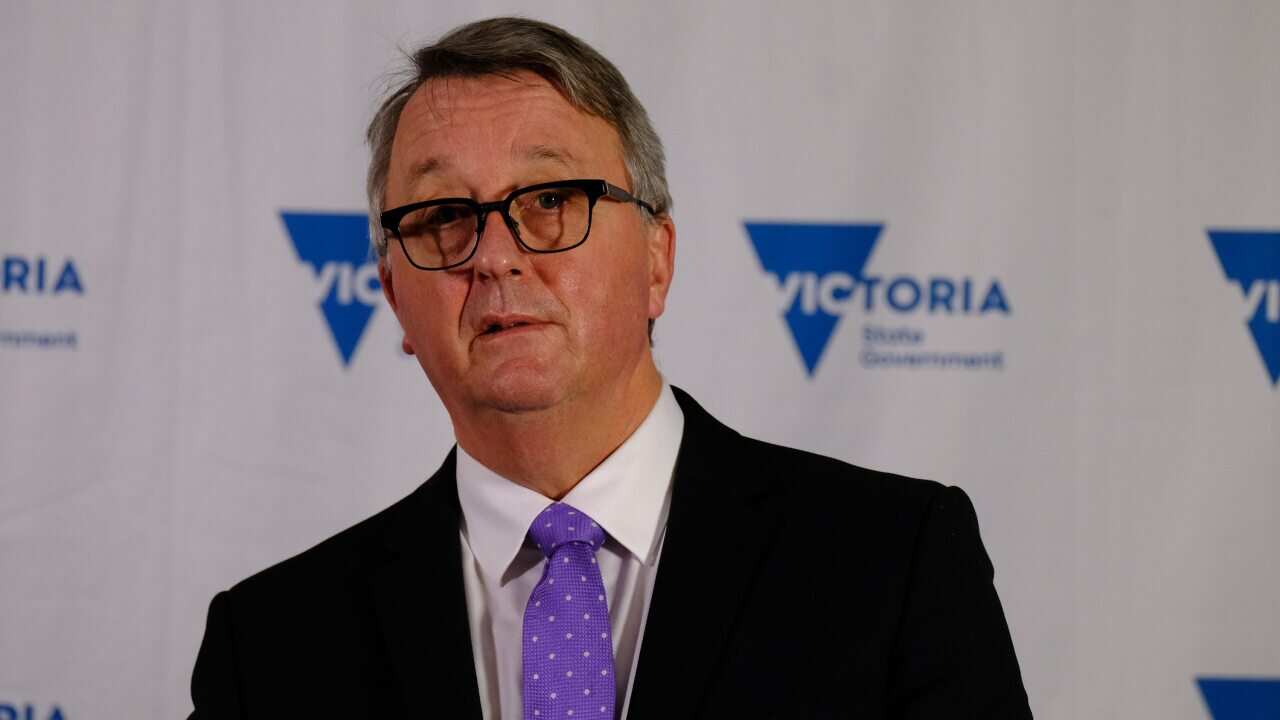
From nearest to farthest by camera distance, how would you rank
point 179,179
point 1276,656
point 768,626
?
point 768,626 → point 1276,656 → point 179,179

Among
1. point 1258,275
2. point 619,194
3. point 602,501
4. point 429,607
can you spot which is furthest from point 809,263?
point 429,607

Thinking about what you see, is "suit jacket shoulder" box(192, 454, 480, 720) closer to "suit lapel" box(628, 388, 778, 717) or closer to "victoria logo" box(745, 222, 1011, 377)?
"suit lapel" box(628, 388, 778, 717)

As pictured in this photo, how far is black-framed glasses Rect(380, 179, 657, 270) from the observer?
5.10 feet

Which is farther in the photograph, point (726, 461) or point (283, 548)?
point (283, 548)

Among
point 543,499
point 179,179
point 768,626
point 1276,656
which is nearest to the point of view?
point 768,626

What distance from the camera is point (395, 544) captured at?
5.48ft

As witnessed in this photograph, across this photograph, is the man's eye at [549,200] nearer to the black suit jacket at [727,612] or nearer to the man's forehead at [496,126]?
the man's forehead at [496,126]

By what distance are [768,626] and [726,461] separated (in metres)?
0.25

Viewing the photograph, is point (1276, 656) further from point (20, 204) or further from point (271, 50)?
point (20, 204)

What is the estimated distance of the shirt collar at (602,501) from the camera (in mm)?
1602

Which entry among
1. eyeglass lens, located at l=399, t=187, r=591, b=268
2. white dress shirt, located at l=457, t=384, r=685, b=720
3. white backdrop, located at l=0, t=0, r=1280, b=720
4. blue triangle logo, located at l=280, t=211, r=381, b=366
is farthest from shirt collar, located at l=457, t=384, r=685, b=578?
blue triangle logo, located at l=280, t=211, r=381, b=366

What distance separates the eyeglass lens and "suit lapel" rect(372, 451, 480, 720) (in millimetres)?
341

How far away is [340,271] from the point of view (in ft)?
9.04

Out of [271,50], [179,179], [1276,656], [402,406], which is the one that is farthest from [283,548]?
[1276,656]
